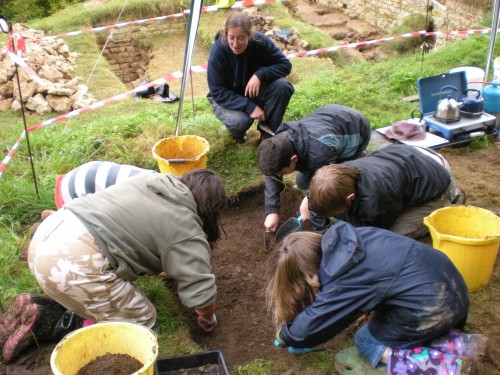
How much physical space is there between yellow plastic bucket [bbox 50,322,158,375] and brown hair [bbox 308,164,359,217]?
115 centimetres

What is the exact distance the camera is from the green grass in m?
3.23

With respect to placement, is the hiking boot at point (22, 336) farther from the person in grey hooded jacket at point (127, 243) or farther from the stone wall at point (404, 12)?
the stone wall at point (404, 12)

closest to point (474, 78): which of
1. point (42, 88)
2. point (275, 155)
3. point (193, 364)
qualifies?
point (275, 155)

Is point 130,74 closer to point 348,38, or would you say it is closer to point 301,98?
point 348,38

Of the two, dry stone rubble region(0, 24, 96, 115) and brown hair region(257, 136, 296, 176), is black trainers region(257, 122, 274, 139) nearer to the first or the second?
brown hair region(257, 136, 296, 176)

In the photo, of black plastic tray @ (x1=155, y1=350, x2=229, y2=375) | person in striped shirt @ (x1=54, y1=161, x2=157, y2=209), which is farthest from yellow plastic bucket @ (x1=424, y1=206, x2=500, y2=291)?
person in striped shirt @ (x1=54, y1=161, x2=157, y2=209)

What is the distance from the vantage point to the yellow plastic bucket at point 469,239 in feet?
9.37

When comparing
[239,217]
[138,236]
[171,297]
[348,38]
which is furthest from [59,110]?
[348,38]

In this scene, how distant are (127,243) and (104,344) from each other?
19.1 inches

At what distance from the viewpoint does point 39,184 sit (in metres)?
4.25

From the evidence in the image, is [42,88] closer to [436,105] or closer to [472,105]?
[436,105]

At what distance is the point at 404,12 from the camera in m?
12.6

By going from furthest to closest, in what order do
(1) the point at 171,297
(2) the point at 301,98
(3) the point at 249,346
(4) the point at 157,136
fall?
1. (2) the point at 301,98
2. (4) the point at 157,136
3. (1) the point at 171,297
4. (3) the point at 249,346

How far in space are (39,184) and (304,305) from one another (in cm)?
285
